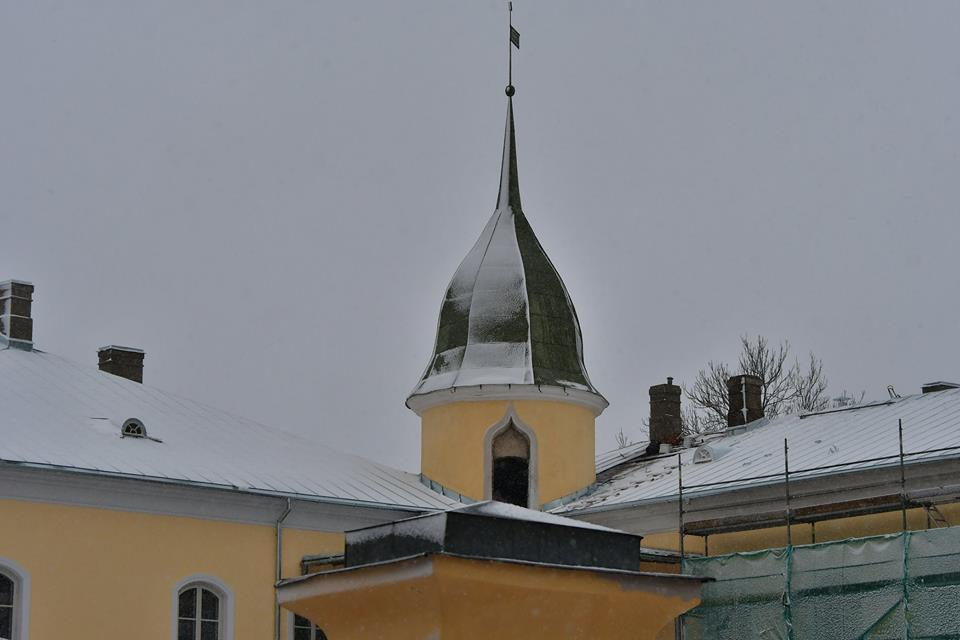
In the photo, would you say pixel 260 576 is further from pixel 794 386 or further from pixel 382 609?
pixel 794 386

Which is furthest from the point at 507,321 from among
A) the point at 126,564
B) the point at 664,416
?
the point at 126,564

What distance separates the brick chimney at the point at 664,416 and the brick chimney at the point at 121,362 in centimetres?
849

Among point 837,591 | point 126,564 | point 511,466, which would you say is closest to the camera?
point 837,591

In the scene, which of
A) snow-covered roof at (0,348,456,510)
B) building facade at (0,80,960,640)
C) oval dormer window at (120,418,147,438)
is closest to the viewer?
building facade at (0,80,960,640)

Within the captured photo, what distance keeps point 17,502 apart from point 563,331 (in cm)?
1014

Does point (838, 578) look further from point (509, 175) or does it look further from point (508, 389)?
point (509, 175)

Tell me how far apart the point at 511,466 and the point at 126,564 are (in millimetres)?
7456

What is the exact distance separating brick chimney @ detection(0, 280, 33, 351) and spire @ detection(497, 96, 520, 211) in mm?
8041

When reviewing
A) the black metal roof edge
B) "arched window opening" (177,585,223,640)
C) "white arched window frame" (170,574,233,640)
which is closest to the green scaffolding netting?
the black metal roof edge

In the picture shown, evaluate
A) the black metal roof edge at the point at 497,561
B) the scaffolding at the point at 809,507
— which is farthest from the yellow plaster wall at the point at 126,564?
the scaffolding at the point at 809,507

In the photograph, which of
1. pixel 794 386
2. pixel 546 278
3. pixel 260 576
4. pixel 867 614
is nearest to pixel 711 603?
pixel 867 614

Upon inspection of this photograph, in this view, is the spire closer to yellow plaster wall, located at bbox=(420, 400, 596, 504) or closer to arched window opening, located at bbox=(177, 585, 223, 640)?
yellow plaster wall, located at bbox=(420, 400, 596, 504)

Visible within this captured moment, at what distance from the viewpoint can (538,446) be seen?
26828 millimetres

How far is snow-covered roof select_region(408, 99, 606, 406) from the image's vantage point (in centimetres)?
2709
